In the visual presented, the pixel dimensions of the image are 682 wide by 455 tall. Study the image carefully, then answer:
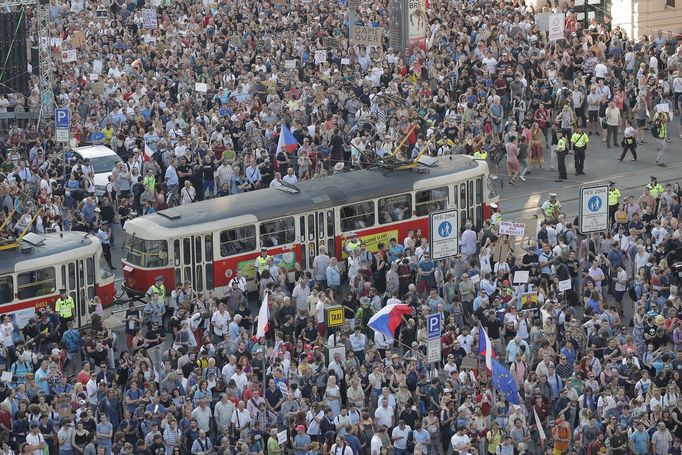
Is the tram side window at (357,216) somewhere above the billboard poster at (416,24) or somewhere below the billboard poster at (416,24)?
below

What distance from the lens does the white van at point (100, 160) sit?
45.2m

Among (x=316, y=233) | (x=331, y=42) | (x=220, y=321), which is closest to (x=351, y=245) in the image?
(x=316, y=233)

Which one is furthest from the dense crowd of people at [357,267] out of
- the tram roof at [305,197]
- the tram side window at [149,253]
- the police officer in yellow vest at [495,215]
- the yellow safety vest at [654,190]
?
the tram side window at [149,253]

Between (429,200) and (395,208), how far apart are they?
928 millimetres

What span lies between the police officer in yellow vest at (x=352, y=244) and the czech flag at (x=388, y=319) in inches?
173

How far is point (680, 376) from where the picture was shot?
108 ft

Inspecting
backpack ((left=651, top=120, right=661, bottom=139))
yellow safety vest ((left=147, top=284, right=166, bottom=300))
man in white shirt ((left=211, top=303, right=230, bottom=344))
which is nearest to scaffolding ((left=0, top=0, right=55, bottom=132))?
yellow safety vest ((left=147, top=284, right=166, bottom=300))

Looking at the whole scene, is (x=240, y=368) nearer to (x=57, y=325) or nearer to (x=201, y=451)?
(x=201, y=451)

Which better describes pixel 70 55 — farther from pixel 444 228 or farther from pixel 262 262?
pixel 444 228

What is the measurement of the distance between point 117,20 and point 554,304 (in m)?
28.5

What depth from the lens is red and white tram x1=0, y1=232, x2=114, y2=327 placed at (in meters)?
36.1

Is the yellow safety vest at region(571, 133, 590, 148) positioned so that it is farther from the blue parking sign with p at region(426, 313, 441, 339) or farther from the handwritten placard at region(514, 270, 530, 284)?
the blue parking sign with p at region(426, 313, 441, 339)

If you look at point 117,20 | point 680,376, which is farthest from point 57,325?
point 117,20

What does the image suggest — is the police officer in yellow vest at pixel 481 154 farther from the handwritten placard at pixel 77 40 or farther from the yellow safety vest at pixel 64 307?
the handwritten placard at pixel 77 40
